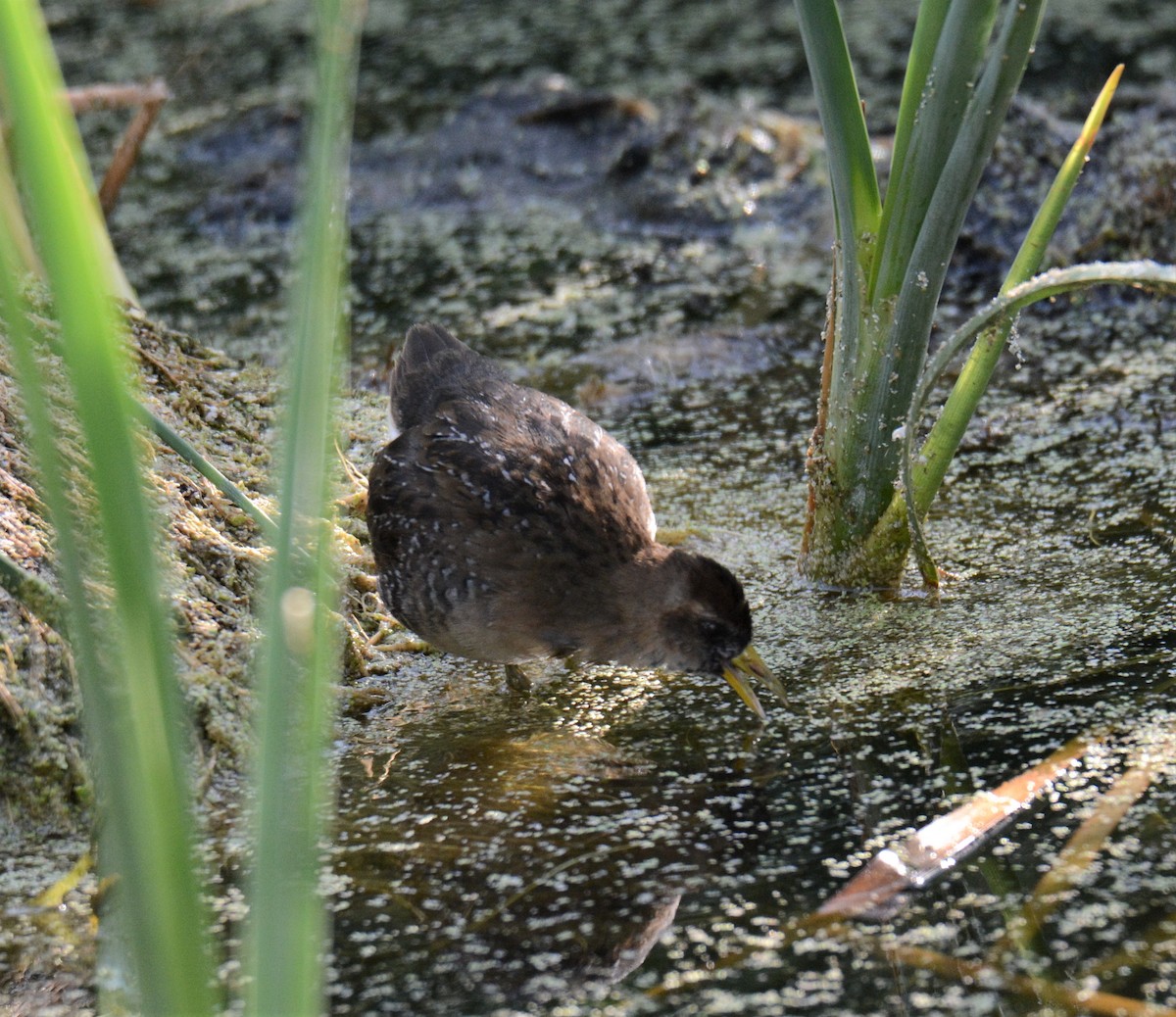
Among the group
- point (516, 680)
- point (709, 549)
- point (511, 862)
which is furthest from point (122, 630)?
point (709, 549)

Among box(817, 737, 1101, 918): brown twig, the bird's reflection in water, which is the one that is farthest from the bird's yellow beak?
box(817, 737, 1101, 918): brown twig

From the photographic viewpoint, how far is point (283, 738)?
1123 mm

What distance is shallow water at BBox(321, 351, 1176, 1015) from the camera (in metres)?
1.95

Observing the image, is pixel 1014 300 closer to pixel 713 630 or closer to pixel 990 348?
pixel 990 348

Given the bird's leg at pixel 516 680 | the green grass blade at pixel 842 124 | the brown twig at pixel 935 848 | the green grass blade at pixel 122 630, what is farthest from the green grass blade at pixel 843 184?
the green grass blade at pixel 122 630

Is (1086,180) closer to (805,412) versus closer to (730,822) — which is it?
(805,412)

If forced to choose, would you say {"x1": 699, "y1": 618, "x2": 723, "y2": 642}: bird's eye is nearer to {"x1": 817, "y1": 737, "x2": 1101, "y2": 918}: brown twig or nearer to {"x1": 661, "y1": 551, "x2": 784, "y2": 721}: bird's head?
{"x1": 661, "y1": 551, "x2": 784, "y2": 721}: bird's head

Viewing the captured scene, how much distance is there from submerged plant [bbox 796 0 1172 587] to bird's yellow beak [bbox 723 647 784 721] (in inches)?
16.1

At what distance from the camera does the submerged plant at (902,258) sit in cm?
260

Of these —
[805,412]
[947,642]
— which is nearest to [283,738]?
[947,642]

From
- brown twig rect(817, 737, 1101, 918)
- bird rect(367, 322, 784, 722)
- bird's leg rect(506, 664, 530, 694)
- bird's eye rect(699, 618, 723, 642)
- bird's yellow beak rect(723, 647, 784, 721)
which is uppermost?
bird rect(367, 322, 784, 722)

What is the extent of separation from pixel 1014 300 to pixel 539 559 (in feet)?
3.37

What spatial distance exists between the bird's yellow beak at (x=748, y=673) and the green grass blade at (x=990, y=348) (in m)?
0.53

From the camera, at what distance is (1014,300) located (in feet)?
8.05
